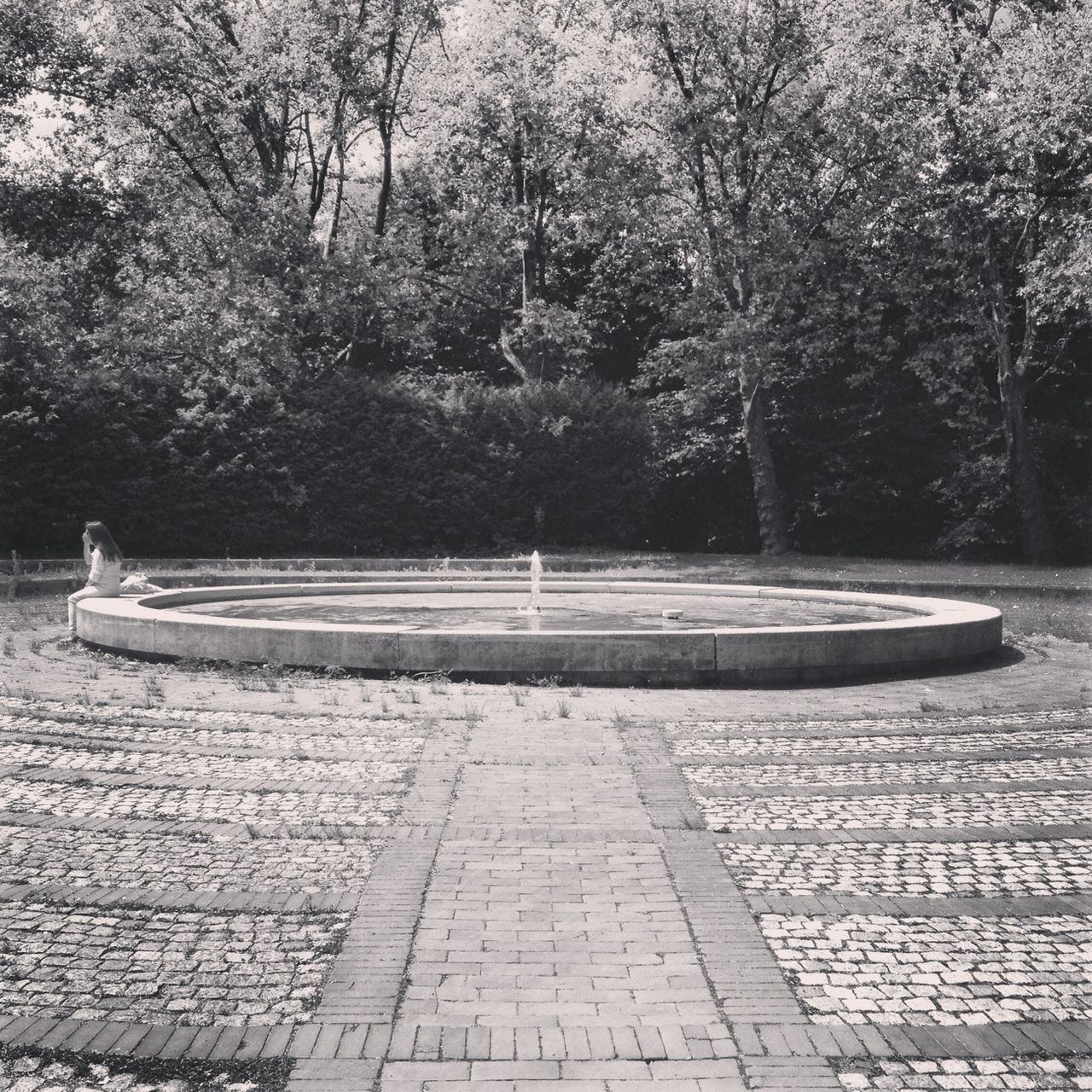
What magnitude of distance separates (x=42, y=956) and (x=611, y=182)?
27.7 m

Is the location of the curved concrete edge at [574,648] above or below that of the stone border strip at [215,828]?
above

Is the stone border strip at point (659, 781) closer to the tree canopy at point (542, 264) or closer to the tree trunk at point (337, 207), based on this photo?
the tree canopy at point (542, 264)

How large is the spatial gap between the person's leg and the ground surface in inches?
182

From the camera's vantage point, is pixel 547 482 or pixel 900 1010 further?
pixel 547 482

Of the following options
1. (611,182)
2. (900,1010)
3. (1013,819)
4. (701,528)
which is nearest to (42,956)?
(900,1010)

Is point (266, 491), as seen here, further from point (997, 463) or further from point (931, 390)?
point (997, 463)

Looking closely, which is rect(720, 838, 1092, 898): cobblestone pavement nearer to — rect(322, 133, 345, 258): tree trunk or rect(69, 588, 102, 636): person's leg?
rect(69, 588, 102, 636): person's leg

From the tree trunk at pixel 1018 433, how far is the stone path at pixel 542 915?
2270 cm

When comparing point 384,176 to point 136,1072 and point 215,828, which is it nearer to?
point 215,828

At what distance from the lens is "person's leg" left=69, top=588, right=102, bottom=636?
12850mm

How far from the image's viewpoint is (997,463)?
100 ft

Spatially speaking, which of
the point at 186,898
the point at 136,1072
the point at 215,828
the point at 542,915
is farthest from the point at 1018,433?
the point at 136,1072

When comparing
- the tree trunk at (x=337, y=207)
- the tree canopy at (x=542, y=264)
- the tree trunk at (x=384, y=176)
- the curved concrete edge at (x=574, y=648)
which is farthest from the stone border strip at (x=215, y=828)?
the tree trunk at (x=384, y=176)

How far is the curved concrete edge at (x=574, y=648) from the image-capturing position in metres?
10.0
